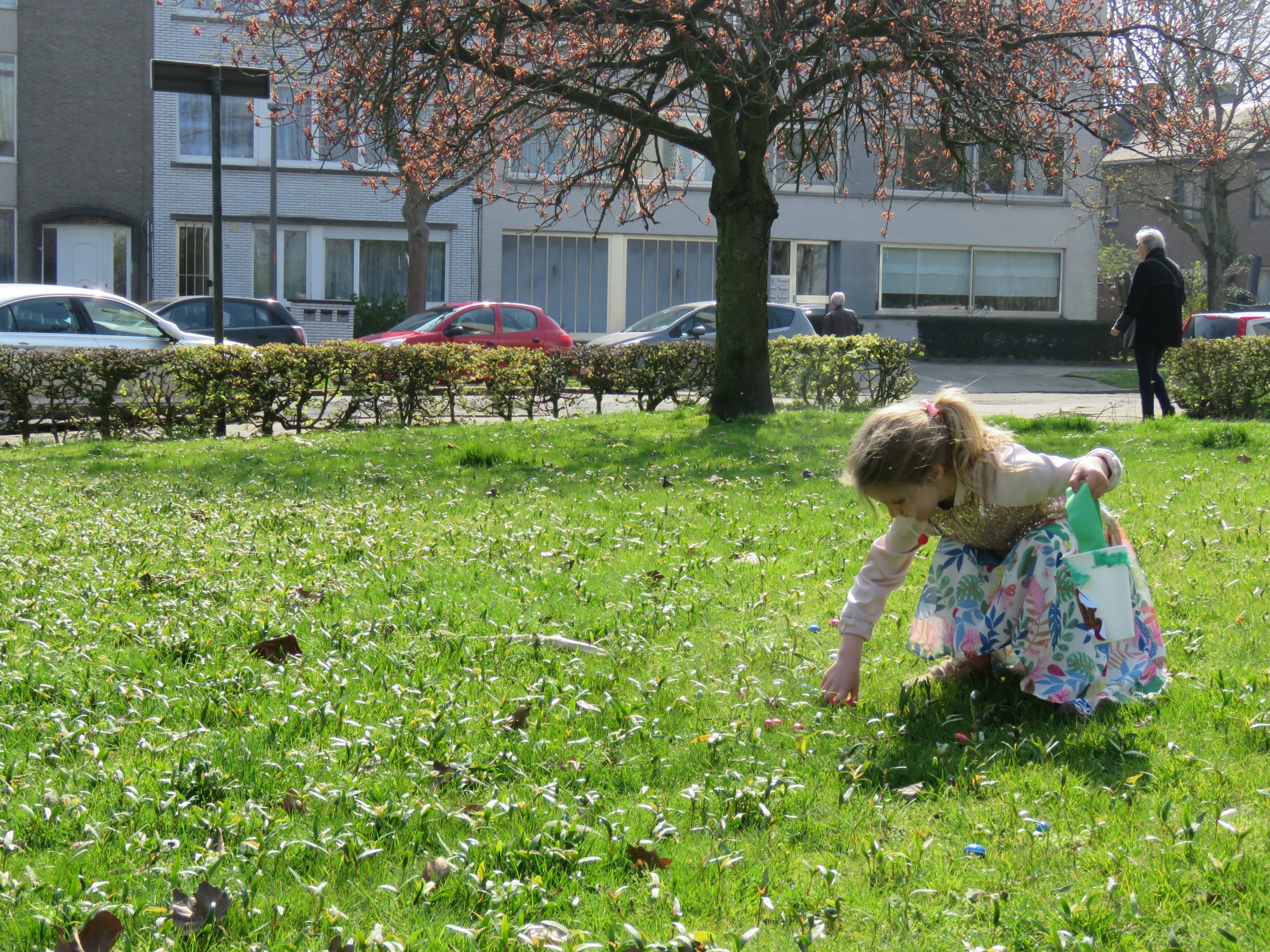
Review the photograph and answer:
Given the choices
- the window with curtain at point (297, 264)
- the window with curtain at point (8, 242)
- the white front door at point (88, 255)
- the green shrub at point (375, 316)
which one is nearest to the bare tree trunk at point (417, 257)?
the green shrub at point (375, 316)

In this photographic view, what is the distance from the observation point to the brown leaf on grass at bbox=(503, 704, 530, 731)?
369cm

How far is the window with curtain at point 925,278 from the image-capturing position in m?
36.2

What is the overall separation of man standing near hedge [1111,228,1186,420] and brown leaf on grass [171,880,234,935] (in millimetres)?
11729

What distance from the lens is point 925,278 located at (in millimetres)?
36625

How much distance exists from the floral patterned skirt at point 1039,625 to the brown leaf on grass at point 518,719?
1.36 meters

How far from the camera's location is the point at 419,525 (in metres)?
7.20

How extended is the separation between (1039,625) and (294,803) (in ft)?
7.21

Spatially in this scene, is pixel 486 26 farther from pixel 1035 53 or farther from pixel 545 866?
pixel 545 866

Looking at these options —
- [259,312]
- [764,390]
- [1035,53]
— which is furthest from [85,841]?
[259,312]

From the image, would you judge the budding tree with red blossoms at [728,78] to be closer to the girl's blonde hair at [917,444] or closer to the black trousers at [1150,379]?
the black trousers at [1150,379]

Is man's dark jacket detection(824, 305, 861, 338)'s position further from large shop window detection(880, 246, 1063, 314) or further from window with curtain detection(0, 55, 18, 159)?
window with curtain detection(0, 55, 18, 159)

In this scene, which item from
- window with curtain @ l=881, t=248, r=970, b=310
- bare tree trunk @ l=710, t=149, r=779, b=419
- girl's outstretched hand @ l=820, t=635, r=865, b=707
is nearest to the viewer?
girl's outstretched hand @ l=820, t=635, r=865, b=707

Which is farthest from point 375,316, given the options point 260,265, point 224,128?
point 224,128

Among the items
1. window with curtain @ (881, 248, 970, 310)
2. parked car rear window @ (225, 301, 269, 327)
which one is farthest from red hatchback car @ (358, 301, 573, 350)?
window with curtain @ (881, 248, 970, 310)
